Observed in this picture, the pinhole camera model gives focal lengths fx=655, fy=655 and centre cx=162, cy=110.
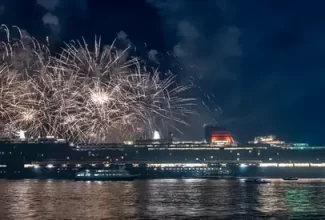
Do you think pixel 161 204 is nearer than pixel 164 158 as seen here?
Yes

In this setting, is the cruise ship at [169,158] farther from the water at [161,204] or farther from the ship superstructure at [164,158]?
the water at [161,204]

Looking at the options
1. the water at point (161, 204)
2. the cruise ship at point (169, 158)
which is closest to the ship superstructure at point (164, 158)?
the cruise ship at point (169, 158)

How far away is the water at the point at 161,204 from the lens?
4600cm

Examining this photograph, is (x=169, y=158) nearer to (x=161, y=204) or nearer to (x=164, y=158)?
(x=164, y=158)

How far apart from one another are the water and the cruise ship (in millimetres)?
32298

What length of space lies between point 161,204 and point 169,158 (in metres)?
53.0

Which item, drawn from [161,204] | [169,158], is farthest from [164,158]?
[161,204]

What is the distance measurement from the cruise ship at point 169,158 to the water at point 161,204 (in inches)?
1272

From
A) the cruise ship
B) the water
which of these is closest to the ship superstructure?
the cruise ship

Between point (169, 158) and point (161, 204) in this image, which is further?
point (169, 158)

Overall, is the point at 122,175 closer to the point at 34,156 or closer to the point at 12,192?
the point at 34,156

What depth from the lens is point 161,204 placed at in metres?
53.1

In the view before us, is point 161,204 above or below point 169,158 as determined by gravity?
below

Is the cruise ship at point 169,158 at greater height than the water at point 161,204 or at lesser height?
greater
